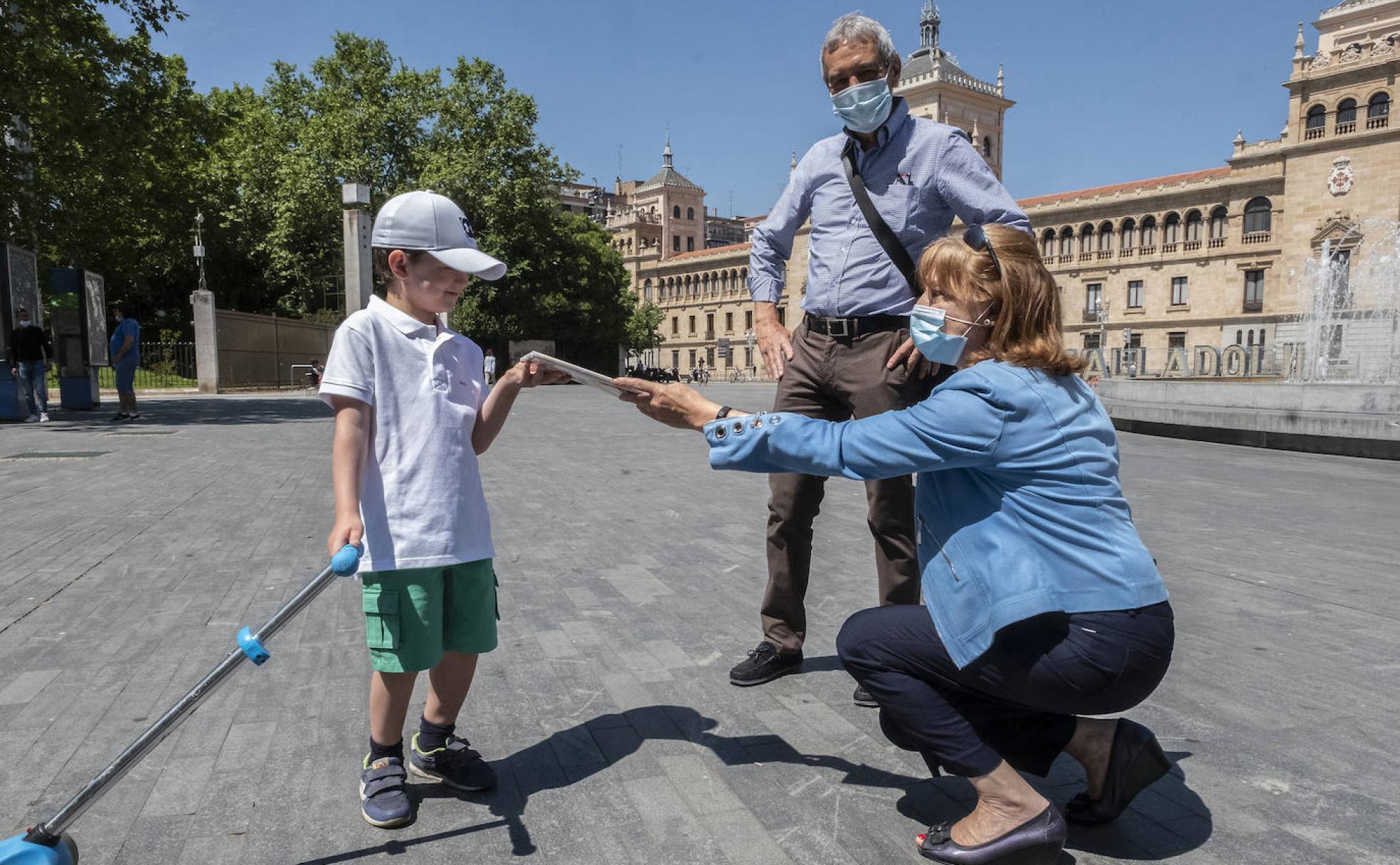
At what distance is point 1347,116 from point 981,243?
206 feet

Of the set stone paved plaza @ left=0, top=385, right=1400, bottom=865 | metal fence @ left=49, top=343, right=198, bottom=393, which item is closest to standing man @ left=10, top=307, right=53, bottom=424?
stone paved plaza @ left=0, top=385, right=1400, bottom=865

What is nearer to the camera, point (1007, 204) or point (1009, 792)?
point (1009, 792)

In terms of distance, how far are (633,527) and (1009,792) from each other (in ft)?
15.1

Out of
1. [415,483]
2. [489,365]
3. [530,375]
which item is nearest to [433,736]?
[415,483]

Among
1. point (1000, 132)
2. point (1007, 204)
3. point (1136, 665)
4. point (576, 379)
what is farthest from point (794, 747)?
point (1000, 132)

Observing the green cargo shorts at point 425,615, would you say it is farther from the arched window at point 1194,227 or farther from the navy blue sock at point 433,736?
the arched window at point 1194,227

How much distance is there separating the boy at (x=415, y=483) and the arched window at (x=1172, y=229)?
221ft

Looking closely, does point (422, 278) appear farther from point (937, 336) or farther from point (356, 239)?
point (356, 239)

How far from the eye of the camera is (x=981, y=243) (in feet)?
7.64

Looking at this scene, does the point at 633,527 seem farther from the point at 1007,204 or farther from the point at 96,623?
the point at 1007,204

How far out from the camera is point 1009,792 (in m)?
2.20

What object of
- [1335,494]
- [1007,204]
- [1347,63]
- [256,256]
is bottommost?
[1335,494]

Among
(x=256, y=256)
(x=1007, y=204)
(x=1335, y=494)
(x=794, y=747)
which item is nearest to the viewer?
(x=794, y=747)

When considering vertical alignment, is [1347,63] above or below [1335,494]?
above
